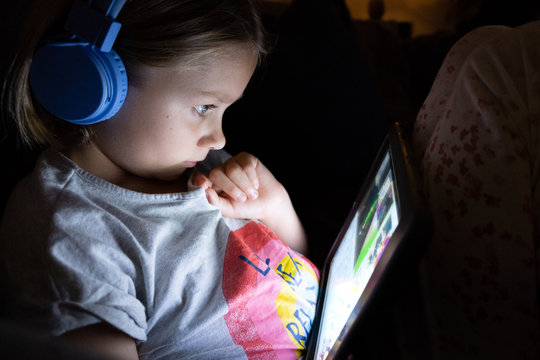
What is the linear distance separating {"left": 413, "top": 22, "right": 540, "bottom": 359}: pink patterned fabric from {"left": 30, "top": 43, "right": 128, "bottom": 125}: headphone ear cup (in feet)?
1.52

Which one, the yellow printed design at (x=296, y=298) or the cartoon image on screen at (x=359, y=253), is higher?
the cartoon image on screen at (x=359, y=253)

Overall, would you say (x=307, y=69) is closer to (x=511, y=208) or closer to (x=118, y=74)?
(x=118, y=74)

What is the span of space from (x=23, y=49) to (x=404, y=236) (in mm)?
671

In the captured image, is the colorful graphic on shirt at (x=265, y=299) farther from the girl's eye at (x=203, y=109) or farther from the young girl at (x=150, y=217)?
the girl's eye at (x=203, y=109)

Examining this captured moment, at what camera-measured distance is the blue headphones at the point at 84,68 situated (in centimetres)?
56

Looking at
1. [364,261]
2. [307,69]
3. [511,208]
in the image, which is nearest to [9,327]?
[364,261]

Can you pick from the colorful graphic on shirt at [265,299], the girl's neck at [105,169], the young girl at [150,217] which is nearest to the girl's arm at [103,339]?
the young girl at [150,217]

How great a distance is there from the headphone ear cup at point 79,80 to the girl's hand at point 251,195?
27 centimetres

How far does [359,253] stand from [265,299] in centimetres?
19

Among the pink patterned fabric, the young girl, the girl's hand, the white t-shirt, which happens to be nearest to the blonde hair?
the young girl

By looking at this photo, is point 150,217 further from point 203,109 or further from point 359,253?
point 359,253

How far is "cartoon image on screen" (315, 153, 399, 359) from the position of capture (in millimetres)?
505

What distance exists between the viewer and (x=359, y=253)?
609 mm

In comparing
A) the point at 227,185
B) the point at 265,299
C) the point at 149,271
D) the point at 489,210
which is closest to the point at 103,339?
the point at 149,271
